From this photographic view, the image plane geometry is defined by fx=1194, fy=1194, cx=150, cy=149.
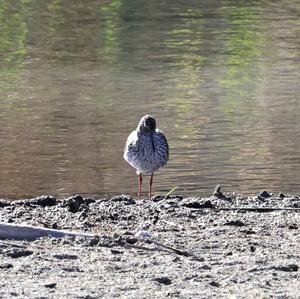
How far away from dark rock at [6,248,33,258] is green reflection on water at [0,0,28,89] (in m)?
10.1

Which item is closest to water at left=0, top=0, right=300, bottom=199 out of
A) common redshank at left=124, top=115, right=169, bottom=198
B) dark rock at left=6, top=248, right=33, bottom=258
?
common redshank at left=124, top=115, right=169, bottom=198

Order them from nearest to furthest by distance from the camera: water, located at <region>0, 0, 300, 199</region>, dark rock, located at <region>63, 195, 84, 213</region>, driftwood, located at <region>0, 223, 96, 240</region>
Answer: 1. driftwood, located at <region>0, 223, 96, 240</region>
2. dark rock, located at <region>63, 195, 84, 213</region>
3. water, located at <region>0, 0, 300, 199</region>

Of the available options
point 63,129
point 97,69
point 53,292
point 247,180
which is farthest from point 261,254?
point 97,69

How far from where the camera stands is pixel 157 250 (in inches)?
307

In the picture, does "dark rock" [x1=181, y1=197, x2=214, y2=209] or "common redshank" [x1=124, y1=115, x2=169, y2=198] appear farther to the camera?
"common redshank" [x1=124, y1=115, x2=169, y2=198]

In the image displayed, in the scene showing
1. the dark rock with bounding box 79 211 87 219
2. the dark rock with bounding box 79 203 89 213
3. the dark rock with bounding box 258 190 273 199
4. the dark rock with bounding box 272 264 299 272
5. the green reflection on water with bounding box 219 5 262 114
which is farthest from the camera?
the green reflection on water with bounding box 219 5 262 114

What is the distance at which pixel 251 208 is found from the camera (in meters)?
9.61

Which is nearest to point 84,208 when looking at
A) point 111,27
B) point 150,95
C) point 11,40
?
point 150,95

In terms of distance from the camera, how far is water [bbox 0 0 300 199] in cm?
1239

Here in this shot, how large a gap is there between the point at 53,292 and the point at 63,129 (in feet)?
26.3

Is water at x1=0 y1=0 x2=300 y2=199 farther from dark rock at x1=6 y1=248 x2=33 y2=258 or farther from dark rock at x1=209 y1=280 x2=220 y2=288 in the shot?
dark rock at x1=209 y1=280 x2=220 y2=288

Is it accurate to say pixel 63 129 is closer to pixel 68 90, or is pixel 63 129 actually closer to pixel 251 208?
pixel 68 90

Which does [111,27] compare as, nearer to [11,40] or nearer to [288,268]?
[11,40]

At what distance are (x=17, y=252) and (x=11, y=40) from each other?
15.5m
